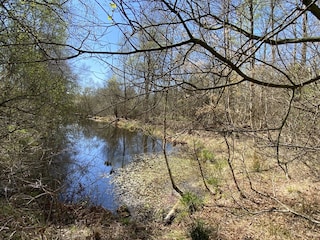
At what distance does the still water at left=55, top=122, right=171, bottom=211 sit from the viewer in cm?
696

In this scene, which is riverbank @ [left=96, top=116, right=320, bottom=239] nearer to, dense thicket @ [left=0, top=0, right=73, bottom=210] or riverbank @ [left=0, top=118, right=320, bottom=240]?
riverbank @ [left=0, top=118, right=320, bottom=240]

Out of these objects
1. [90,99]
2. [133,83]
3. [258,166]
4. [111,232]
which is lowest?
[111,232]

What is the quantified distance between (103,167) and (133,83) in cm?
945

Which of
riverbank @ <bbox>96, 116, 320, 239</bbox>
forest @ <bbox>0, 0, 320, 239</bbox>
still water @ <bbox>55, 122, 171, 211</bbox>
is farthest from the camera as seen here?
still water @ <bbox>55, 122, 171, 211</bbox>

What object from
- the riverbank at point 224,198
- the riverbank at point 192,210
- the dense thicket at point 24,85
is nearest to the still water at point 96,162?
the riverbank at point 192,210

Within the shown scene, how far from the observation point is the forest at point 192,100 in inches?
81.7

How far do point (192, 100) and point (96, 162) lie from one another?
9.07 metres

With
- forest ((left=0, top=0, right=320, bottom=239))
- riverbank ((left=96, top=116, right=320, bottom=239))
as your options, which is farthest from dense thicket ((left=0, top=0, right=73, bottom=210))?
riverbank ((left=96, top=116, right=320, bottom=239))

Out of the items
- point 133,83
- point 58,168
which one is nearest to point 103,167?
point 58,168

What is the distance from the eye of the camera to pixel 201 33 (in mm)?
2227

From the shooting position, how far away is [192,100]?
9.91 feet

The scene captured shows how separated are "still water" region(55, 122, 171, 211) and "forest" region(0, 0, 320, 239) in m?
0.69

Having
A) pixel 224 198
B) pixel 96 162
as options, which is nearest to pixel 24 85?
pixel 96 162

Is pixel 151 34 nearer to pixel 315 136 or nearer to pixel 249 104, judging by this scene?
pixel 315 136
